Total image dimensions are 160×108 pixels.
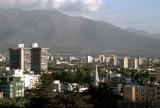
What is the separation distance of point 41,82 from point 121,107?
518 cm

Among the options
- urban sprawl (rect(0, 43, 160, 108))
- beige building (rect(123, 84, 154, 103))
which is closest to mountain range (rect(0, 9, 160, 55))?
urban sprawl (rect(0, 43, 160, 108))

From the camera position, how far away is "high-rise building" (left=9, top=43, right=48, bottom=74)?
46.2m

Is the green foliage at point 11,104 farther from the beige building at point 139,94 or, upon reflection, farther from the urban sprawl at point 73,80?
the beige building at point 139,94

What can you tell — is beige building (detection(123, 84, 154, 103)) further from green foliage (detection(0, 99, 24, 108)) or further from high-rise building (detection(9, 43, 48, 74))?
high-rise building (detection(9, 43, 48, 74))

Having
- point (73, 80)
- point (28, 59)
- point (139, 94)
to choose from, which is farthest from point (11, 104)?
point (28, 59)

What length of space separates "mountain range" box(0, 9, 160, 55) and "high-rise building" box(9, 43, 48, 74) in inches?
1636

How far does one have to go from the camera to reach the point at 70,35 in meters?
105

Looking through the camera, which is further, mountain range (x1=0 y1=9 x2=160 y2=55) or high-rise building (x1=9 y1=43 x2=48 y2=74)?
mountain range (x1=0 y1=9 x2=160 y2=55)

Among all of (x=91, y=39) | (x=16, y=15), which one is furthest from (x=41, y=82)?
(x=16, y=15)

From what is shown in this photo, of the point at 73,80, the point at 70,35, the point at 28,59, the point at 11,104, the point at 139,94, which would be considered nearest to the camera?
the point at 11,104

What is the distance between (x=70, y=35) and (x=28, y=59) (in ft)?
190

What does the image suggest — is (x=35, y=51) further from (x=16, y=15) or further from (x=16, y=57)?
(x=16, y=15)

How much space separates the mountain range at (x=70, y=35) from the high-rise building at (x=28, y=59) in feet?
136

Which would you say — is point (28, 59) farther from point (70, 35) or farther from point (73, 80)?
point (70, 35)
